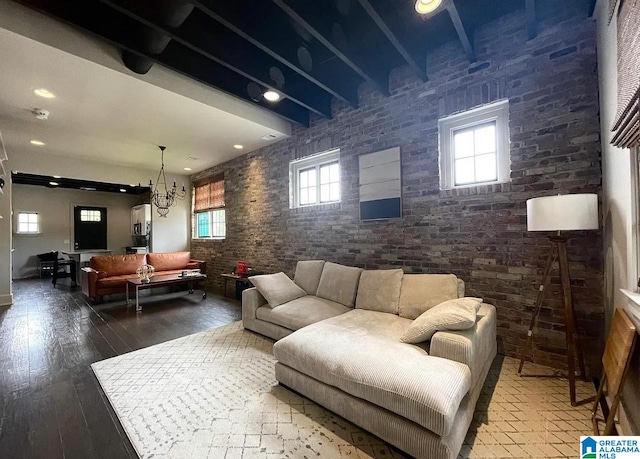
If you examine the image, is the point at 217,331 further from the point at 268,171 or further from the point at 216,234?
the point at 216,234

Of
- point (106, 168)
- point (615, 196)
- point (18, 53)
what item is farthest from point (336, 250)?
point (106, 168)

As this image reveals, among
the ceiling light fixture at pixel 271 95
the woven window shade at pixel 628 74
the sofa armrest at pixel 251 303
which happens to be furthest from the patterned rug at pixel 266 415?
the ceiling light fixture at pixel 271 95

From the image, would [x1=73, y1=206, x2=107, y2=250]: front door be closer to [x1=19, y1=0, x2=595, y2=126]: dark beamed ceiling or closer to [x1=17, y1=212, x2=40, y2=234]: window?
[x1=17, y1=212, x2=40, y2=234]: window

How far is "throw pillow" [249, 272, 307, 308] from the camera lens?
10.3ft

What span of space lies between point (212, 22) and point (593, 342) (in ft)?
15.1

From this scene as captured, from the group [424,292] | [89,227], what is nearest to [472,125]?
[424,292]

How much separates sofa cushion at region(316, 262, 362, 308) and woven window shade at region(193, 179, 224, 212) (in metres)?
3.98

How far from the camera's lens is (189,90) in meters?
3.27

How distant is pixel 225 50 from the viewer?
9.07ft

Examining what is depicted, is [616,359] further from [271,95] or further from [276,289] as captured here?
[271,95]

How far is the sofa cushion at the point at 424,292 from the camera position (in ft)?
7.97

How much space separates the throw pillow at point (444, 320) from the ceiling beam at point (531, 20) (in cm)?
249

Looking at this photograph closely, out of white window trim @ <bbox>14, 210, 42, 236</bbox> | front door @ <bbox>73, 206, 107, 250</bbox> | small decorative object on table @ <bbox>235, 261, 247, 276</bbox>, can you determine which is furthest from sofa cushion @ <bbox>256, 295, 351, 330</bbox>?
white window trim @ <bbox>14, 210, 42, 236</bbox>

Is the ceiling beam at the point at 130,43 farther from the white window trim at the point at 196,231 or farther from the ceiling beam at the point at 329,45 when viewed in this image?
the white window trim at the point at 196,231
